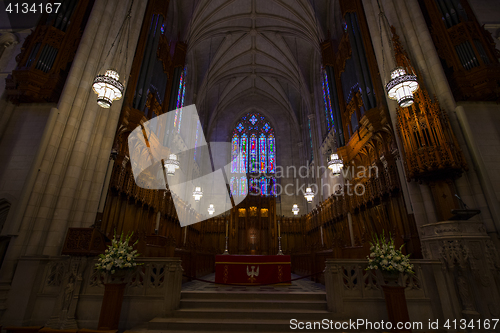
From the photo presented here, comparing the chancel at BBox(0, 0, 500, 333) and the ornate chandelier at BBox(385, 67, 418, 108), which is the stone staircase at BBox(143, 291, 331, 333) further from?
the ornate chandelier at BBox(385, 67, 418, 108)

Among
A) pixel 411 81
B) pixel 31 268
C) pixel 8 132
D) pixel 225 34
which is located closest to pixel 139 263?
pixel 31 268

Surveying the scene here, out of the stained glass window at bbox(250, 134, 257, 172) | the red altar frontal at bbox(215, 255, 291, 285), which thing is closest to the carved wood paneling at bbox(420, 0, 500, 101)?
the red altar frontal at bbox(215, 255, 291, 285)

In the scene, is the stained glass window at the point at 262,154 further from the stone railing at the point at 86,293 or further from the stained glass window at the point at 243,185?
the stone railing at the point at 86,293

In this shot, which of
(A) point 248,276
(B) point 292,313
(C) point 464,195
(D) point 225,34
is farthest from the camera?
(D) point 225,34

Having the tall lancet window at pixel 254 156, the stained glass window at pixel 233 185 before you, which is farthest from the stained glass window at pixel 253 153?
the stained glass window at pixel 233 185

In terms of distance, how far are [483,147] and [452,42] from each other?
347 centimetres

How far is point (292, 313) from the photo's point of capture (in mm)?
4570

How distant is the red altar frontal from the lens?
758 cm

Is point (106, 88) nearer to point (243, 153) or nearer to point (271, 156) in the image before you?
point (243, 153)

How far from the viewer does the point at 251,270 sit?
25.0 feet

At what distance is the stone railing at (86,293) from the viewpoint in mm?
4383

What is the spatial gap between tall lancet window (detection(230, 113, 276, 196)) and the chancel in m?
10.1

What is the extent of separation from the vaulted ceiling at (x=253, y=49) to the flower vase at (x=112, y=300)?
15.4m

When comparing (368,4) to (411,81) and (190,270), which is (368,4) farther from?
(190,270)
